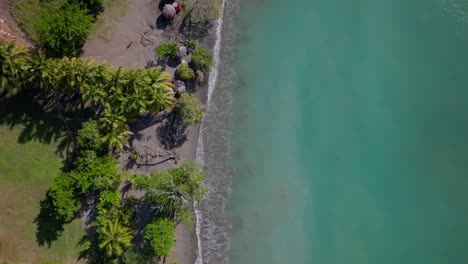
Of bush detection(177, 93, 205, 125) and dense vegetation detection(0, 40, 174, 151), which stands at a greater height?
dense vegetation detection(0, 40, 174, 151)

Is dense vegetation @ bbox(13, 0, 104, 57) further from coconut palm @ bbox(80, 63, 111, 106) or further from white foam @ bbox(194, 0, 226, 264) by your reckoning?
white foam @ bbox(194, 0, 226, 264)

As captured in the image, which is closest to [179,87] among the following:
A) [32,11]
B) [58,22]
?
[58,22]

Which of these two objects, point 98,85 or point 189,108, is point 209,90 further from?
point 98,85

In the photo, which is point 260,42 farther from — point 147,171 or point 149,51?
point 147,171

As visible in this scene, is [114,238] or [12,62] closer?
[12,62]

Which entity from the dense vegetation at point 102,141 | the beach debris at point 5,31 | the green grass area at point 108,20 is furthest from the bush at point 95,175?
the beach debris at point 5,31

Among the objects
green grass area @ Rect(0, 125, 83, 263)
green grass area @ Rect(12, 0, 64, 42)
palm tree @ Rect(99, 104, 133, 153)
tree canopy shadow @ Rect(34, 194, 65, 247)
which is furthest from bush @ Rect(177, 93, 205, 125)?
tree canopy shadow @ Rect(34, 194, 65, 247)
